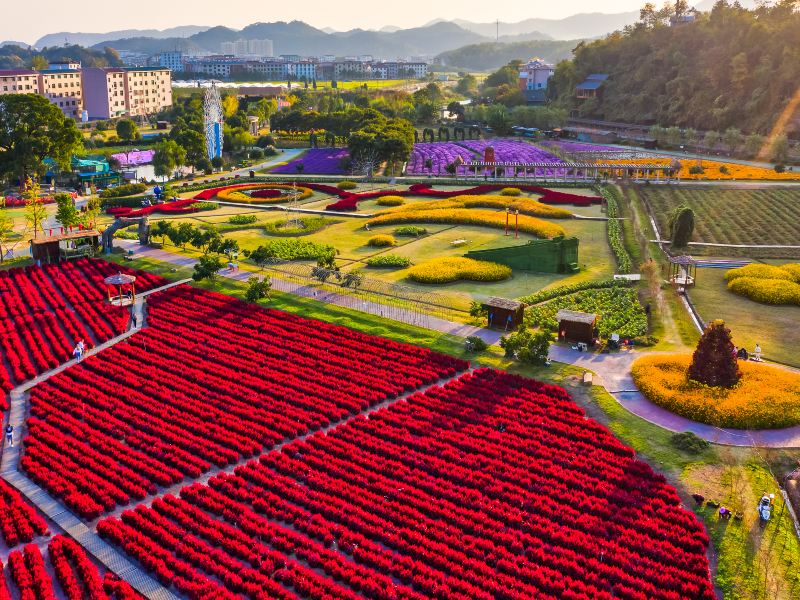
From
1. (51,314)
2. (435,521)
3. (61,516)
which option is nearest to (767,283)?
(435,521)

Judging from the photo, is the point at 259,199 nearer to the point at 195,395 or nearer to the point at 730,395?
the point at 195,395

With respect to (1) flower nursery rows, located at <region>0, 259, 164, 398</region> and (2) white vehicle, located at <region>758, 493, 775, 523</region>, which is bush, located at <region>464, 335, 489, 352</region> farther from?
(1) flower nursery rows, located at <region>0, 259, 164, 398</region>

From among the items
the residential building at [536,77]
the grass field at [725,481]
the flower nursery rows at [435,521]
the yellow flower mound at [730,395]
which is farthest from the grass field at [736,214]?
the residential building at [536,77]

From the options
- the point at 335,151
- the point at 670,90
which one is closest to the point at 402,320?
the point at 335,151

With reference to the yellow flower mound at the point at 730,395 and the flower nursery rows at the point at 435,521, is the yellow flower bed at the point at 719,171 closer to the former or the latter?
the yellow flower mound at the point at 730,395

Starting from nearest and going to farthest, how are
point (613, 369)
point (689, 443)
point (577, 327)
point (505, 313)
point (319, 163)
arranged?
point (689, 443) < point (613, 369) < point (577, 327) < point (505, 313) < point (319, 163)

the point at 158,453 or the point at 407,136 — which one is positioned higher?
the point at 407,136

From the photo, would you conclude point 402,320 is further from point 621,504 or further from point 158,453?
point 621,504

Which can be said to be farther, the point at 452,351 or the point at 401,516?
the point at 452,351
